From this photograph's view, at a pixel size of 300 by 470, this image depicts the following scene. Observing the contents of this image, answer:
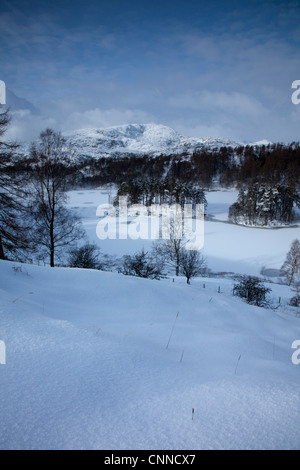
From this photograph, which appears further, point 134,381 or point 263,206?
point 263,206

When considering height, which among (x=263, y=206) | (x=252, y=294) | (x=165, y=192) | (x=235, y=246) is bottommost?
(x=252, y=294)

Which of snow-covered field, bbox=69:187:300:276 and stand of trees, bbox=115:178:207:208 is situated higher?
stand of trees, bbox=115:178:207:208

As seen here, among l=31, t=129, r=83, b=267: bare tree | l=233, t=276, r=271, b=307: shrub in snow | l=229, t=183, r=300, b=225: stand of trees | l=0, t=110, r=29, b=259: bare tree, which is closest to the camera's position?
l=0, t=110, r=29, b=259: bare tree

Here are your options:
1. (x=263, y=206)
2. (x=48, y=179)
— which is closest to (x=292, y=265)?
(x=48, y=179)

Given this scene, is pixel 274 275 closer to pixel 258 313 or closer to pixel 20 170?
pixel 258 313

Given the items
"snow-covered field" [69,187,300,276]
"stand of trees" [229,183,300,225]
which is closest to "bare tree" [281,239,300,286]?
"snow-covered field" [69,187,300,276]

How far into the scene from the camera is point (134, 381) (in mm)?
2307

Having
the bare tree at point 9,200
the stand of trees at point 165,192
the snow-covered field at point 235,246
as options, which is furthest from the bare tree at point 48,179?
the stand of trees at point 165,192

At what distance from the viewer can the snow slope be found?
1.71 m

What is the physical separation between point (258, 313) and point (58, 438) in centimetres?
641

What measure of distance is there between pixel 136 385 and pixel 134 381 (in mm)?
64

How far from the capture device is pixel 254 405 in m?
2.10

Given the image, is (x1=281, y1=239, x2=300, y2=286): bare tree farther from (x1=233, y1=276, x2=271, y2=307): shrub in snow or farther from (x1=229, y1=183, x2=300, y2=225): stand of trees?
(x1=229, y1=183, x2=300, y2=225): stand of trees

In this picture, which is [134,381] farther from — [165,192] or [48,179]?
[165,192]
